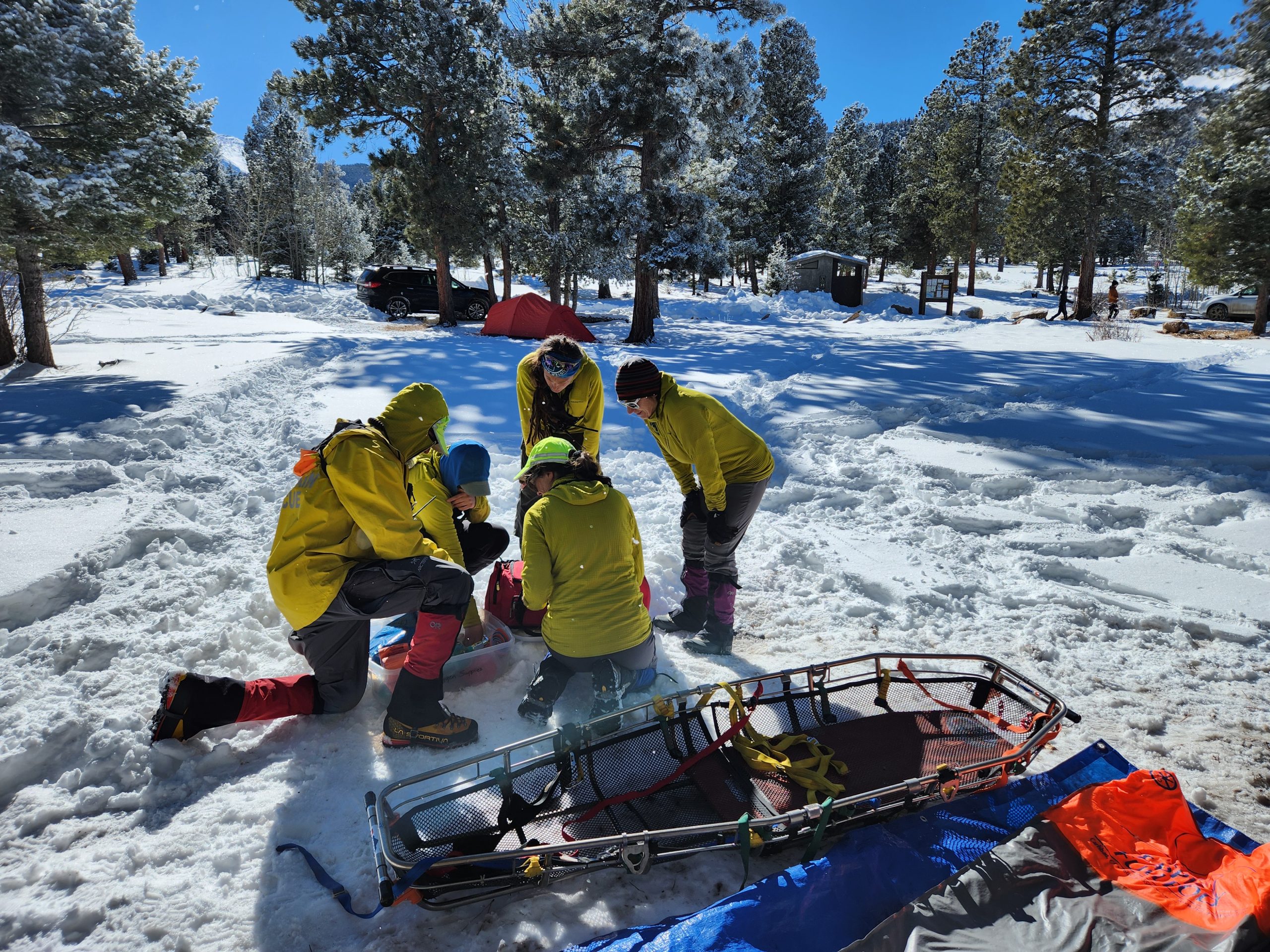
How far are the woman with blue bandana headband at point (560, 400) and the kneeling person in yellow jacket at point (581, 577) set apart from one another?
105 cm

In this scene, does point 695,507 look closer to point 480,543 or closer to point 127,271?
point 480,543

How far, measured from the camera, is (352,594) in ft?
8.86

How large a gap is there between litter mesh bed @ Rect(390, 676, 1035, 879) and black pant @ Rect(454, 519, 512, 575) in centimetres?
130

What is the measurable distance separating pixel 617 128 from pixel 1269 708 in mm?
16504

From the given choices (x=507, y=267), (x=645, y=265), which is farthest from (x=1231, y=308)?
(x=507, y=267)

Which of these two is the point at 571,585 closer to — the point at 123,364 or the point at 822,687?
the point at 822,687

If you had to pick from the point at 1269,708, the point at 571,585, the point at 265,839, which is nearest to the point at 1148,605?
the point at 1269,708

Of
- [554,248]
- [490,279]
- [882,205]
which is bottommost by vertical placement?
[490,279]

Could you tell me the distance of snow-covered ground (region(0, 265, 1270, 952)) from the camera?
7.11 ft

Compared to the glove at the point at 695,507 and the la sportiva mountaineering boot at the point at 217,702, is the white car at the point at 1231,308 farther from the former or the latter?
the la sportiva mountaineering boot at the point at 217,702

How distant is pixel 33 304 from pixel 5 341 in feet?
2.59

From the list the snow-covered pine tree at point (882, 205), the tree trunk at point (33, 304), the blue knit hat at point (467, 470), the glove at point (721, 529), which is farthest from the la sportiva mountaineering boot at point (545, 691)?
the snow-covered pine tree at point (882, 205)

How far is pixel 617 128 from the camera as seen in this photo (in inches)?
631

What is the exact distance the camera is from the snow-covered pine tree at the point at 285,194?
37812 mm
